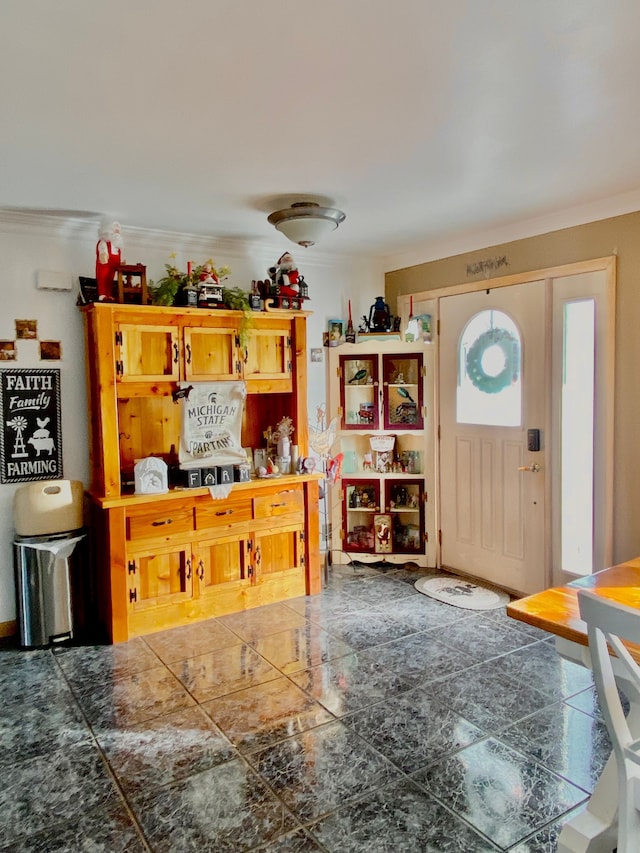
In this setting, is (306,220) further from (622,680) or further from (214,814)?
(214,814)

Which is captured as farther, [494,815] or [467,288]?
[467,288]

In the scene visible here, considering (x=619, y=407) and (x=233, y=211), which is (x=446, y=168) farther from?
(x=619, y=407)

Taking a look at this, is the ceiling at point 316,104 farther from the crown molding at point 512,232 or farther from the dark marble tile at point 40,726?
the dark marble tile at point 40,726

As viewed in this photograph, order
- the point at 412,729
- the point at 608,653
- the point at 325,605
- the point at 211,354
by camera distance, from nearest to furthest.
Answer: the point at 608,653 < the point at 412,729 < the point at 211,354 < the point at 325,605

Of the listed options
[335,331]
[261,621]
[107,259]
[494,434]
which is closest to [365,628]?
[261,621]

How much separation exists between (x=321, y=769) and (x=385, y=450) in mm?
2787

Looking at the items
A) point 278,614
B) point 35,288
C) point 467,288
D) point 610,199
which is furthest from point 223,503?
point 610,199

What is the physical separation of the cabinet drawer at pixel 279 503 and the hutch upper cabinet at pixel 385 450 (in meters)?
0.66

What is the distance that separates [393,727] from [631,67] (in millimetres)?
2637

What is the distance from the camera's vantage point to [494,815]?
212 centimetres

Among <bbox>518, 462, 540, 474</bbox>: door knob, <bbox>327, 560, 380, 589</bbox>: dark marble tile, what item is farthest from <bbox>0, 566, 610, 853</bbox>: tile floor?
<bbox>518, 462, 540, 474</bbox>: door knob

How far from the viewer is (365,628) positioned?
373 centimetres

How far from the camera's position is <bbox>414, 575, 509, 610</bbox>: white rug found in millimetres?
4090

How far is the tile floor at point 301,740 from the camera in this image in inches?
82.4
